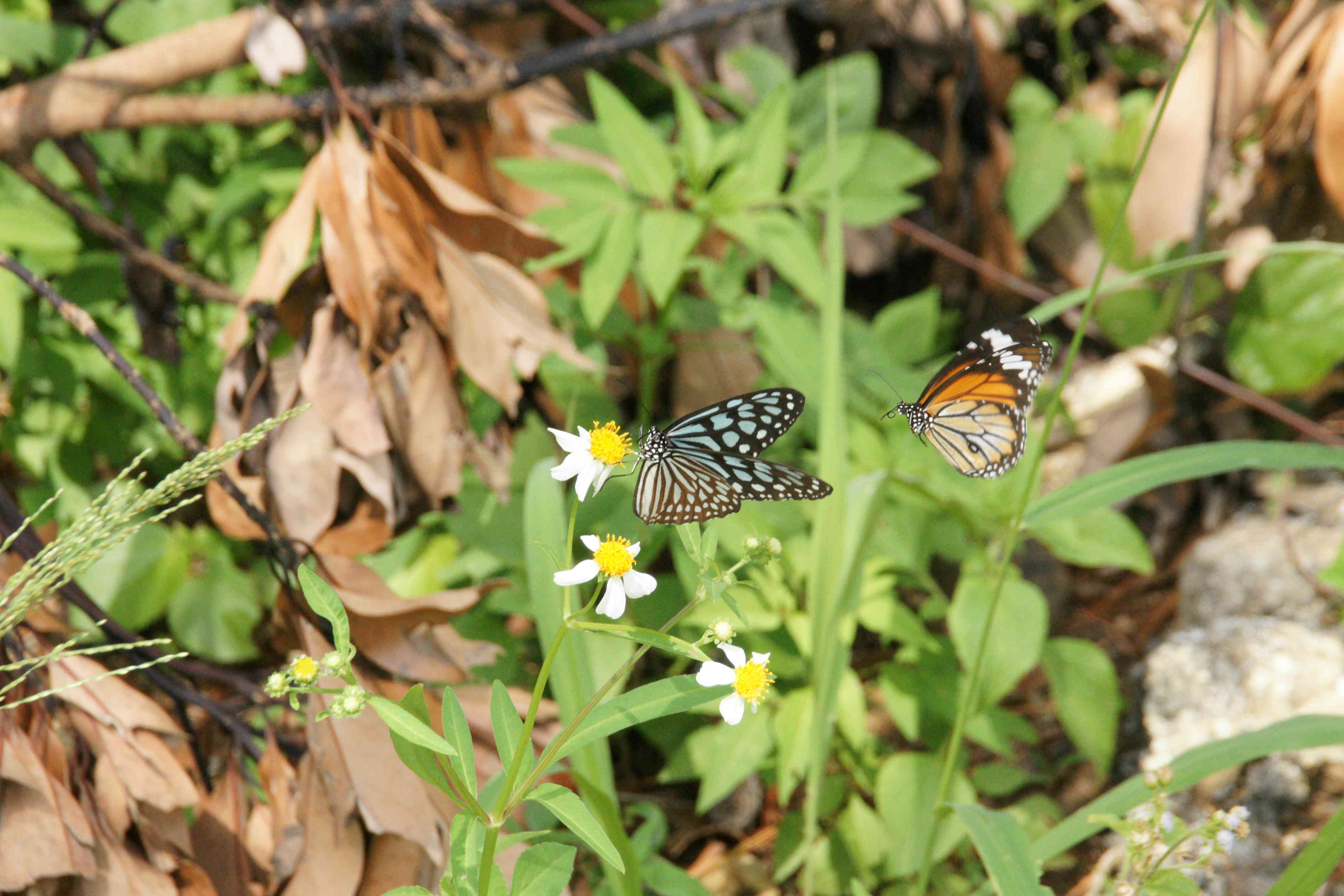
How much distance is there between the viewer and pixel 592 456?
88cm

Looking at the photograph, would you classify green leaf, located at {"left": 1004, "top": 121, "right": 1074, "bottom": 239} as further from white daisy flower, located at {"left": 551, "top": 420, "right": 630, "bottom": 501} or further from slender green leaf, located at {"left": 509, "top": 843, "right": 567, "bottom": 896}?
slender green leaf, located at {"left": 509, "top": 843, "right": 567, "bottom": 896}

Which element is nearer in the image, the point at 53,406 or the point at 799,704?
the point at 799,704

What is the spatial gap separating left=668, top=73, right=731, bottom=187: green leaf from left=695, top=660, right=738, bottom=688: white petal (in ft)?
3.53

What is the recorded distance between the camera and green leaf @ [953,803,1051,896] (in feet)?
3.10

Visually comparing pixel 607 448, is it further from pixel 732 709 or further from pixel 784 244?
pixel 784 244

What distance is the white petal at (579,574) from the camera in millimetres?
791

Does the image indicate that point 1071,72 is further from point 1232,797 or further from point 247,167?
point 247,167

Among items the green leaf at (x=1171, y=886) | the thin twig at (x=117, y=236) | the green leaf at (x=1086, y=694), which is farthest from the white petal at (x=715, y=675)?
the thin twig at (x=117, y=236)

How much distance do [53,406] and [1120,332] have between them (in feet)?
7.27

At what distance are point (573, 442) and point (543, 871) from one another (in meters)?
0.39

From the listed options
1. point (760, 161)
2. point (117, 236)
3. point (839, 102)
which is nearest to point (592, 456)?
point (760, 161)

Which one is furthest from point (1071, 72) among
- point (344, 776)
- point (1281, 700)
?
point (344, 776)

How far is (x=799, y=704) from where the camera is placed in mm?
1506

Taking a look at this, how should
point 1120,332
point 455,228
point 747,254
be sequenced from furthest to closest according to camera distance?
point 1120,332 → point 747,254 → point 455,228
